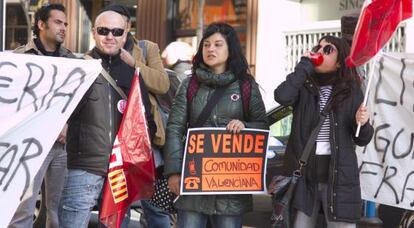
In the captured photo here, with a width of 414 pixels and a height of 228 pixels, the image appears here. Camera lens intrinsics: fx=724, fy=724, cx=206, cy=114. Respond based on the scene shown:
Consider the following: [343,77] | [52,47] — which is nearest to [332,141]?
[343,77]

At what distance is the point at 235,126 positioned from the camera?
4418 millimetres

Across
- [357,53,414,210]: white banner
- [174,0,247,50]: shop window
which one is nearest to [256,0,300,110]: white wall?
[174,0,247,50]: shop window

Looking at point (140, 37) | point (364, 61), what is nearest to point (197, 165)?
point (364, 61)

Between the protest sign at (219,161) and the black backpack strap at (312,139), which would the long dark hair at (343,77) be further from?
the protest sign at (219,161)

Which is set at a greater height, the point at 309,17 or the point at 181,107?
the point at 309,17

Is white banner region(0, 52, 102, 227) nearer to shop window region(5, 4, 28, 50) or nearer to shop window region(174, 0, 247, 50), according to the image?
shop window region(174, 0, 247, 50)

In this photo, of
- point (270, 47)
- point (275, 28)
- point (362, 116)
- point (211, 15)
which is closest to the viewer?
point (362, 116)

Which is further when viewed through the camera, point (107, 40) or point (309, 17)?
point (309, 17)

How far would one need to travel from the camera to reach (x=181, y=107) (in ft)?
15.0

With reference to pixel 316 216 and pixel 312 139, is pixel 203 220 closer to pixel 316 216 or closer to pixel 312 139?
pixel 316 216

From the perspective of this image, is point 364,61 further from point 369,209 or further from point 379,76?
point 369,209

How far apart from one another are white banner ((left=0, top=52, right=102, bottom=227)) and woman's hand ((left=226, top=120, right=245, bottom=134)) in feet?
2.88

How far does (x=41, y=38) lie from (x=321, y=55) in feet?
7.50

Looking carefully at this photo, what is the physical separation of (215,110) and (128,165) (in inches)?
26.3
